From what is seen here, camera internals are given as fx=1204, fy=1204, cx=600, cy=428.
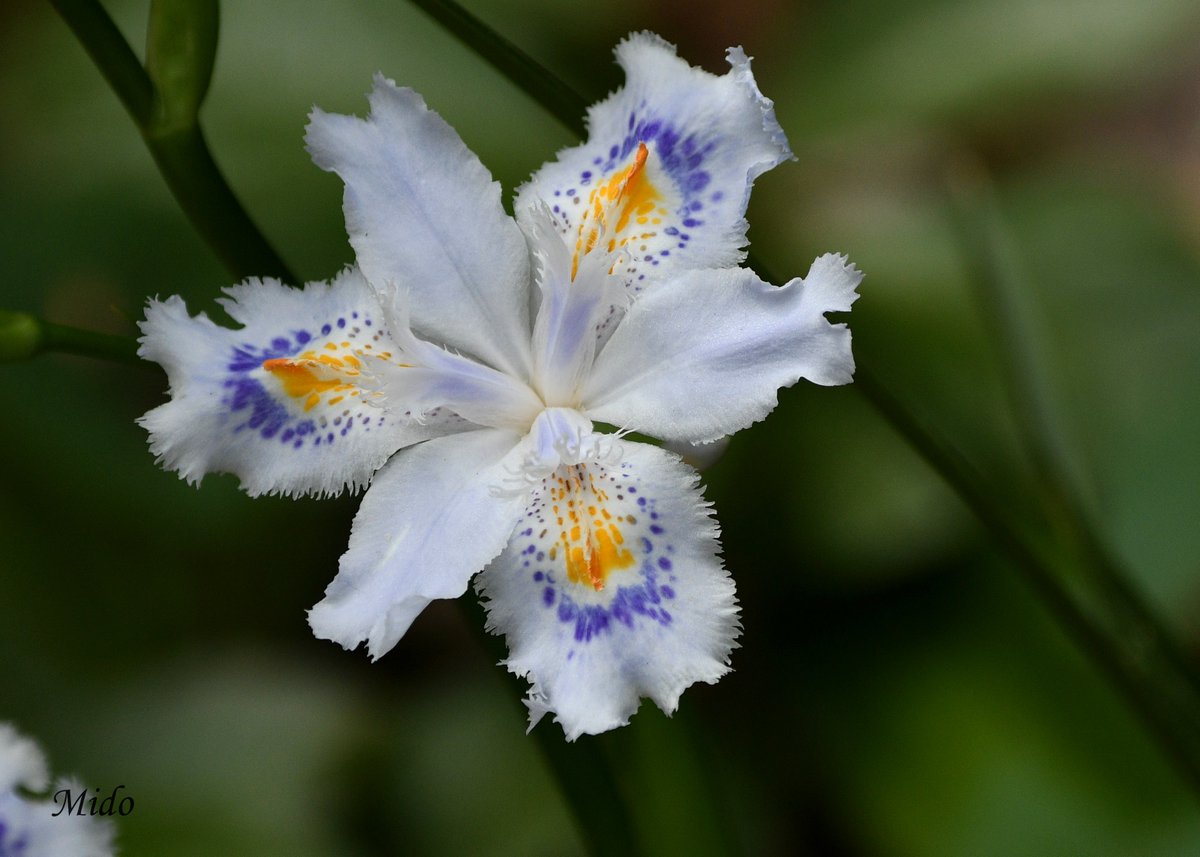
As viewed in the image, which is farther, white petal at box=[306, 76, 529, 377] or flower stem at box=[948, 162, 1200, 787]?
flower stem at box=[948, 162, 1200, 787]

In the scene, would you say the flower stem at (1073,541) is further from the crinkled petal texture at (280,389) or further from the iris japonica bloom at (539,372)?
the crinkled petal texture at (280,389)

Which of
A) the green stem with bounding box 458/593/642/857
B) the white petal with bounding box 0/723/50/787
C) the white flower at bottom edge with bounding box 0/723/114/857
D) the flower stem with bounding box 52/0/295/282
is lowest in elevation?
the green stem with bounding box 458/593/642/857

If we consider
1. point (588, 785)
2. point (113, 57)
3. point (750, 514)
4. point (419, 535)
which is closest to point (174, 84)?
point (113, 57)

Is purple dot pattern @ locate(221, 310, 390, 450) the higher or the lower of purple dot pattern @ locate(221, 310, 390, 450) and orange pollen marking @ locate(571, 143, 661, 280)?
the lower

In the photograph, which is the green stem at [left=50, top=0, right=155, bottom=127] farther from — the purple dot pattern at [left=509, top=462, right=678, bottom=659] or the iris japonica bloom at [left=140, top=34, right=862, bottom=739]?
the purple dot pattern at [left=509, top=462, right=678, bottom=659]

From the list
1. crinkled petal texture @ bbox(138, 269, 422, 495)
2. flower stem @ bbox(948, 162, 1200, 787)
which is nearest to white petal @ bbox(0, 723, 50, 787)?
crinkled petal texture @ bbox(138, 269, 422, 495)

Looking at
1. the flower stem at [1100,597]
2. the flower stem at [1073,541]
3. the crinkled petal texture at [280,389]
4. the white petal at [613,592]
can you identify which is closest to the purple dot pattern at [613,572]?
the white petal at [613,592]

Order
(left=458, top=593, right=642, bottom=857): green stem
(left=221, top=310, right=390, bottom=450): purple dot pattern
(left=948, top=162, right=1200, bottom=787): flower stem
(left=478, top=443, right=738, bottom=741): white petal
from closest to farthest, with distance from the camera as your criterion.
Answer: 1. (left=478, top=443, right=738, bottom=741): white petal
2. (left=221, top=310, right=390, bottom=450): purple dot pattern
3. (left=458, top=593, right=642, bottom=857): green stem
4. (left=948, top=162, right=1200, bottom=787): flower stem
